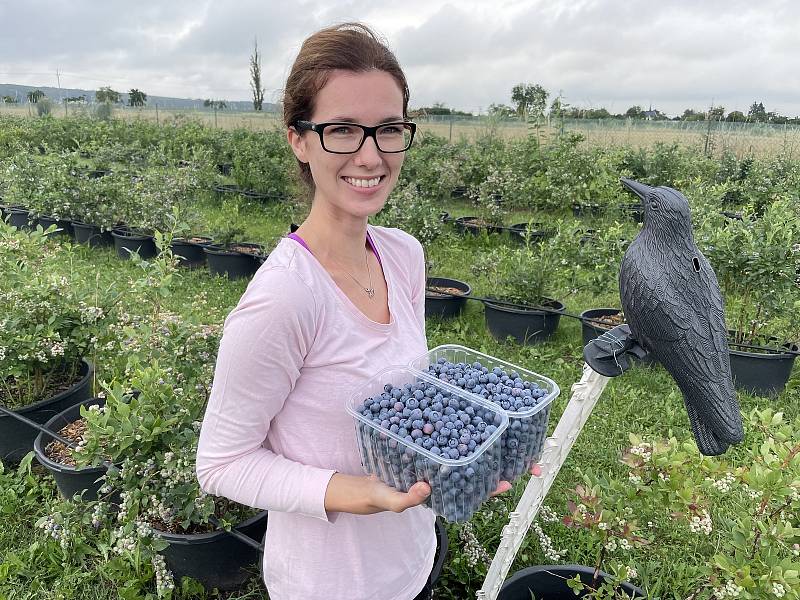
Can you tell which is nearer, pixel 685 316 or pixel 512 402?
pixel 685 316

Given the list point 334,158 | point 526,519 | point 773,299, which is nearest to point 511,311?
point 773,299

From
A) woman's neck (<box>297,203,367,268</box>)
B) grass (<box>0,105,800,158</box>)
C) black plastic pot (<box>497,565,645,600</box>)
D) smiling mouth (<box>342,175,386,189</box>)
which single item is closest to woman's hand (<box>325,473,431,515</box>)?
woman's neck (<box>297,203,367,268</box>)

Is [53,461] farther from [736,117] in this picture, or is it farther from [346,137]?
[736,117]

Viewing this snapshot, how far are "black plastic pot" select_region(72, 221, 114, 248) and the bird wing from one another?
6767 millimetres

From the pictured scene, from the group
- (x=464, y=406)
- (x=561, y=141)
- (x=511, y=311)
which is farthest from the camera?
(x=561, y=141)

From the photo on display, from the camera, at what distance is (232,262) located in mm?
5543

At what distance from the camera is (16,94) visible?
29.4m

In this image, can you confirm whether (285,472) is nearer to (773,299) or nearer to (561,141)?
(773,299)

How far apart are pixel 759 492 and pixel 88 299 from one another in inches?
122

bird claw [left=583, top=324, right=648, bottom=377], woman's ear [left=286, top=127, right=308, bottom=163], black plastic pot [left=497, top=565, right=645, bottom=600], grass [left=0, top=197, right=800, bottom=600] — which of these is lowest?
grass [left=0, top=197, right=800, bottom=600]

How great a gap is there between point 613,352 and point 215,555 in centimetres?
172

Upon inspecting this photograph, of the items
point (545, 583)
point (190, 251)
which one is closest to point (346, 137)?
point (545, 583)

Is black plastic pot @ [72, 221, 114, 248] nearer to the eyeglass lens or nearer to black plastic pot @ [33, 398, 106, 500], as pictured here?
black plastic pot @ [33, 398, 106, 500]

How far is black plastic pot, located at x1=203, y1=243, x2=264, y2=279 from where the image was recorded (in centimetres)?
550
